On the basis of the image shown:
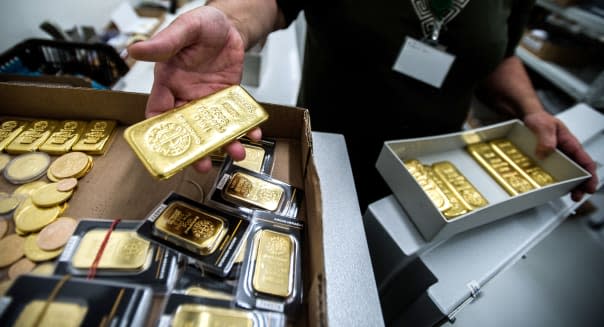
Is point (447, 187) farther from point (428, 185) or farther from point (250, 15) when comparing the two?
point (250, 15)

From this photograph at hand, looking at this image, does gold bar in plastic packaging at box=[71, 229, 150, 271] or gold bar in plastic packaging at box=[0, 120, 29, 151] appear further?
gold bar in plastic packaging at box=[0, 120, 29, 151]

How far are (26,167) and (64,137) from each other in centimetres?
9

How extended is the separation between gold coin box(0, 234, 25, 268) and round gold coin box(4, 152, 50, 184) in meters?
0.14

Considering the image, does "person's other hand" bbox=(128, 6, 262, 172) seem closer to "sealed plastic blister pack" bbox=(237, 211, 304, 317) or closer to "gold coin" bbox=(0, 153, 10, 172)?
"sealed plastic blister pack" bbox=(237, 211, 304, 317)

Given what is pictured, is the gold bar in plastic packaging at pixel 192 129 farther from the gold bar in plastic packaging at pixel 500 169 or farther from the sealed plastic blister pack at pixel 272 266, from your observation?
the gold bar in plastic packaging at pixel 500 169

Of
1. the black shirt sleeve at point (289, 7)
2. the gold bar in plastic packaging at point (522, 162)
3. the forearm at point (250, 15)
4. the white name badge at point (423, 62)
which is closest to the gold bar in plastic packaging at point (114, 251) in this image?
the forearm at point (250, 15)

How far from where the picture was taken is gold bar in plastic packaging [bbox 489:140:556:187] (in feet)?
3.09

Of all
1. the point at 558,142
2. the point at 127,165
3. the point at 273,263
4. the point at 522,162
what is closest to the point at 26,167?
the point at 127,165

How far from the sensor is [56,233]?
497mm

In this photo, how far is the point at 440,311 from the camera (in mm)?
640

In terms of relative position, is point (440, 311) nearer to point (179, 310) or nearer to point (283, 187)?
point (283, 187)

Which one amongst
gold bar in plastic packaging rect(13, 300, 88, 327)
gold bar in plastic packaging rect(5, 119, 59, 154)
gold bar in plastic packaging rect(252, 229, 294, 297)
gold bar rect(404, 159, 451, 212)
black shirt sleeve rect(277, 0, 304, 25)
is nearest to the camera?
gold bar in plastic packaging rect(13, 300, 88, 327)

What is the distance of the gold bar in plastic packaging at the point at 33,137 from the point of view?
0.60 m

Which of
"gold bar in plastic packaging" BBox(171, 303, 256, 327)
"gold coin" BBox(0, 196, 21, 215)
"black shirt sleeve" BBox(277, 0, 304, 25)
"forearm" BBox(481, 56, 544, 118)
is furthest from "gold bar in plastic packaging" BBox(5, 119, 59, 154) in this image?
"forearm" BBox(481, 56, 544, 118)
